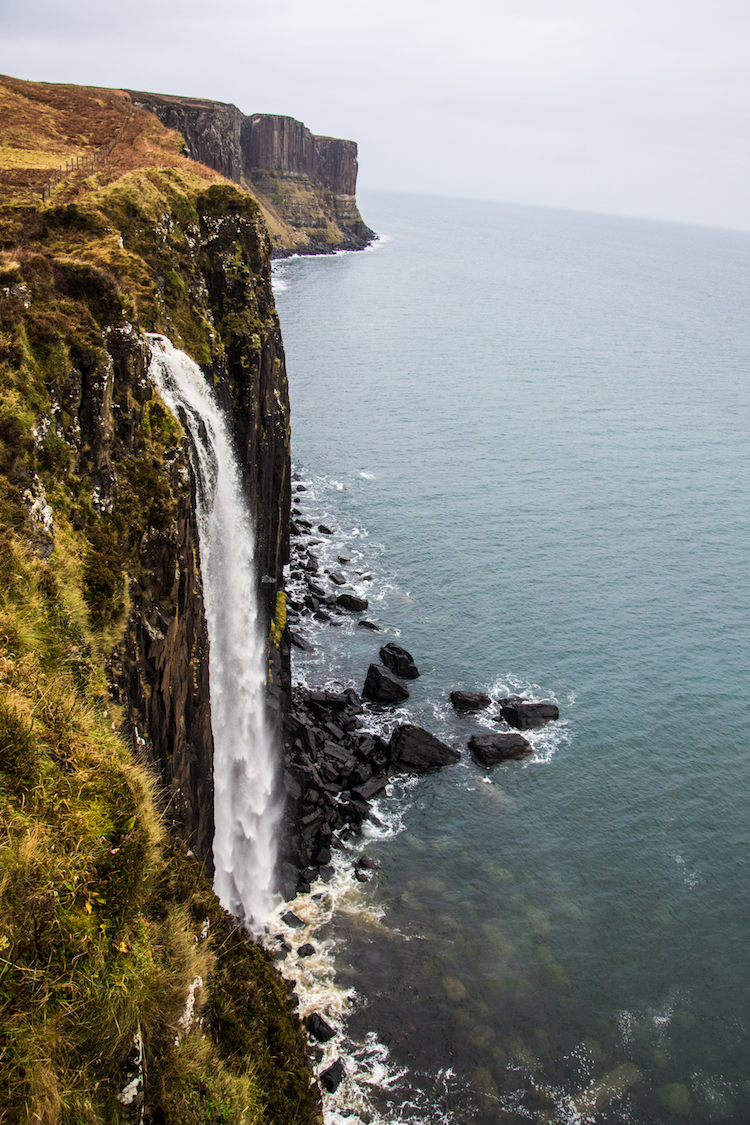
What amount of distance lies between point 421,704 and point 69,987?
38.0 meters

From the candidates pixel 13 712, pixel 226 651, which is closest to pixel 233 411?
pixel 226 651

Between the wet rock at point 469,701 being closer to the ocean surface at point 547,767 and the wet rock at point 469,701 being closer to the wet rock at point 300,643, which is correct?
the ocean surface at point 547,767

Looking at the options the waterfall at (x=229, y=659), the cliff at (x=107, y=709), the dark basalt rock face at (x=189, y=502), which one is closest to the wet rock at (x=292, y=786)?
the waterfall at (x=229, y=659)

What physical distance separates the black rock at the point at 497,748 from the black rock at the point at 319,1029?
1753 cm

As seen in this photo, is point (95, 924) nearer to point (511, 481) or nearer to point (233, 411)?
point (233, 411)

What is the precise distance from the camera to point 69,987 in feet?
32.9

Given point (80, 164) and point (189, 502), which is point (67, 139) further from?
point (189, 502)

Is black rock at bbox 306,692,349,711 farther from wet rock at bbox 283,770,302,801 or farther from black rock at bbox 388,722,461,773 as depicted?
wet rock at bbox 283,770,302,801

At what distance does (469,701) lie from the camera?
153ft

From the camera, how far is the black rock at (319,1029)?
1117 inches

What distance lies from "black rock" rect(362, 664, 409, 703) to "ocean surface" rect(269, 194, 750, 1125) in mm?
1039

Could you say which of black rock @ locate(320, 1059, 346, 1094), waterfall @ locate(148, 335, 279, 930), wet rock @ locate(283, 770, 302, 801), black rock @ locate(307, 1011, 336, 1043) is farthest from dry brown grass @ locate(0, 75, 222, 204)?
black rock @ locate(320, 1059, 346, 1094)

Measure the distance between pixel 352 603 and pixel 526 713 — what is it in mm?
16143

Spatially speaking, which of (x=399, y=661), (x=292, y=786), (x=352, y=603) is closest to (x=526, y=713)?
(x=399, y=661)
